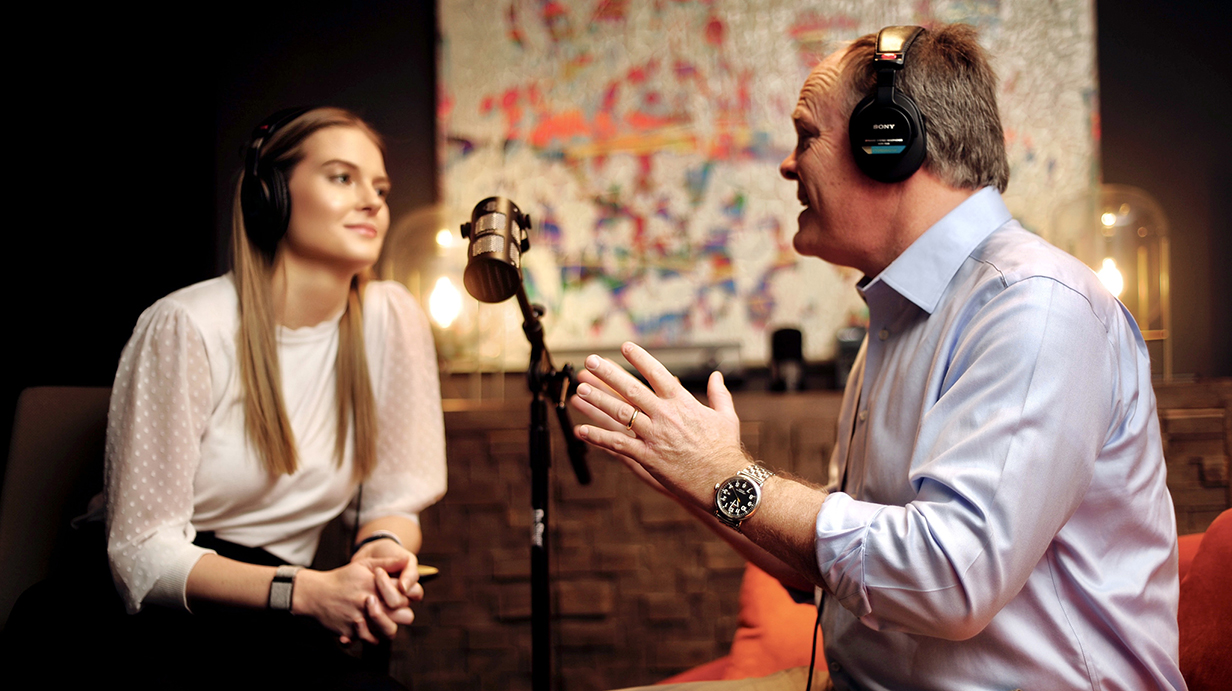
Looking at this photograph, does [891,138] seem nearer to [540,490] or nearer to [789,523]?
[789,523]

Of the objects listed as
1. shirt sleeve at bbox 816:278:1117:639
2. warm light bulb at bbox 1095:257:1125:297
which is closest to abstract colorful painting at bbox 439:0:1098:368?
warm light bulb at bbox 1095:257:1125:297

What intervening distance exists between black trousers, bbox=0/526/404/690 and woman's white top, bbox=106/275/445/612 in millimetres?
58

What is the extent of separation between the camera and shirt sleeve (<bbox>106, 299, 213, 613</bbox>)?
1.12 m

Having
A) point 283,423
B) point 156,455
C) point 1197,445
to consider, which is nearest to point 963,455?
point 283,423

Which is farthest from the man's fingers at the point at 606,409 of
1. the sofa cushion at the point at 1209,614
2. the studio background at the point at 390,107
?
the studio background at the point at 390,107

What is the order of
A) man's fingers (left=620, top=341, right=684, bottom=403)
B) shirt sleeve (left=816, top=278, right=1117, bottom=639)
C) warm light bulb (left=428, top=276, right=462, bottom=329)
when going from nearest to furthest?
shirt sleeve (left=816, top=278, right=1117, bottom=639), man's fingers (left=620, top=341, right=684, bottom=403), warm light bulb (left=428, top=276, right=462, bottom=329)

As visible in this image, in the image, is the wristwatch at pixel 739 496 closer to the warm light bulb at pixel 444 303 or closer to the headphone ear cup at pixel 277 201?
the headphone ear cup at pixel 277 201

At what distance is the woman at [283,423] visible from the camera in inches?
44.5

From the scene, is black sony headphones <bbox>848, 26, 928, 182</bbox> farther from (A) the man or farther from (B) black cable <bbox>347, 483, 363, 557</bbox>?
(B) black cable <bbox>347, 483, 363, 557</bbox>

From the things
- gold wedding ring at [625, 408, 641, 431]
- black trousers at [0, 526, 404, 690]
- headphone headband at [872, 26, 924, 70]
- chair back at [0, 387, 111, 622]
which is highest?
headphone headband at [872, 26, 924, 70]

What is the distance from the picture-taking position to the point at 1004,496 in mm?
804

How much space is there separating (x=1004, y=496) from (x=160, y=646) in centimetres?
120

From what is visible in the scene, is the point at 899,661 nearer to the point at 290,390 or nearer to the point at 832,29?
the point at 290,390

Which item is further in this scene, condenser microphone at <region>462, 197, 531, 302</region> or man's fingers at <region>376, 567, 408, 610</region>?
man's fingers at <region>376, 567, 408, 610</region>
